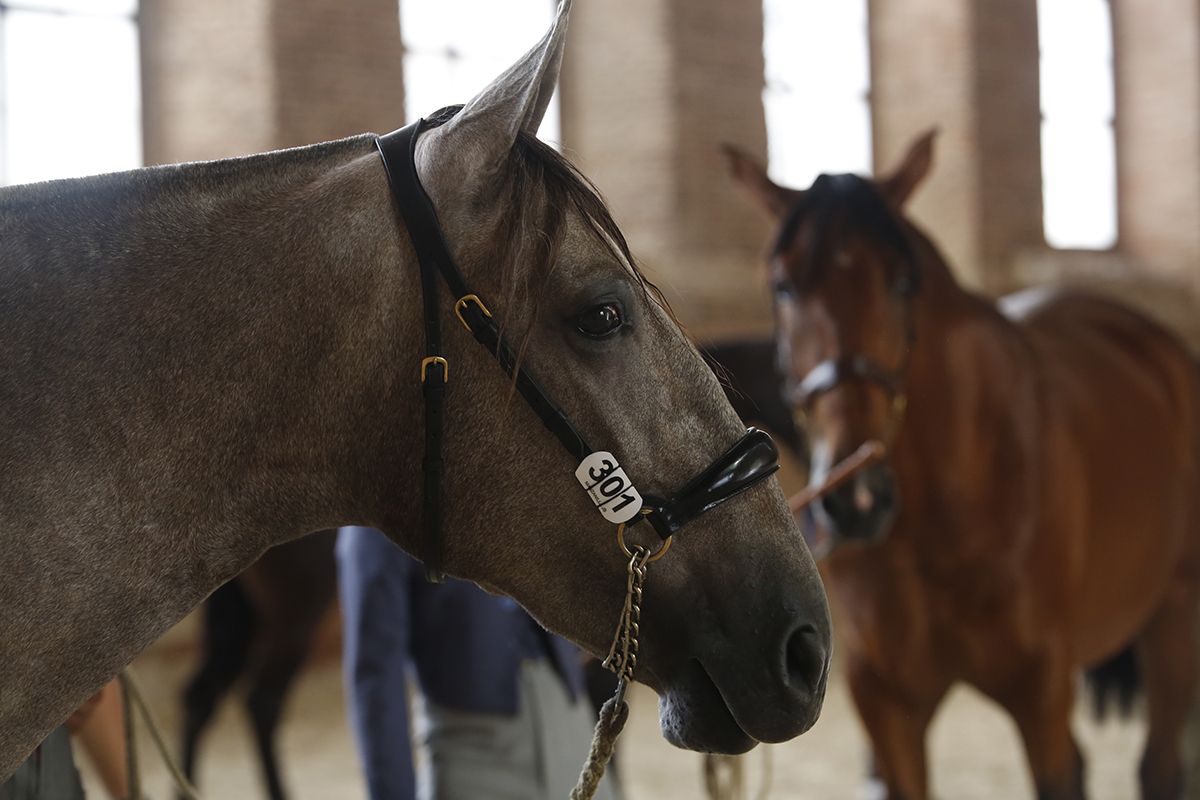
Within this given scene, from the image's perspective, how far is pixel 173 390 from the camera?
36.6 inches

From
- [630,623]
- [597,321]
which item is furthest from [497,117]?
[630,623]

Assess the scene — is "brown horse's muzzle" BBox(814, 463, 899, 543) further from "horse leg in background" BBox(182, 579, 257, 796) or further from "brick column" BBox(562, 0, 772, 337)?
"brick column" BBox(562, 0, 772, 337)

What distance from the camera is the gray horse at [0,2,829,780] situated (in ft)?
2.99

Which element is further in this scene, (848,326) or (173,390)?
(848,326)

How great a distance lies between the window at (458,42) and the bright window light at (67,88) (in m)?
1.54

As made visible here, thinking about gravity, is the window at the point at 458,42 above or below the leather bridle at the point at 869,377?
above

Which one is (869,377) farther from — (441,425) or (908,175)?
(441,425)

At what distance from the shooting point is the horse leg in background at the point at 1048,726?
2.51 metres

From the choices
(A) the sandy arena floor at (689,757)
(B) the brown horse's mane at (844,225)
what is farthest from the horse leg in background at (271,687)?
(B) the brown horse's mane at (844,225)

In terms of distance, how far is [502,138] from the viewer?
96cm

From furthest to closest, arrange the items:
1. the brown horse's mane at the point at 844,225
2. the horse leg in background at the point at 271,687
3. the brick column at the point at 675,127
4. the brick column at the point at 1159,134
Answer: the brick column at the point at 1159,134 < the brick column at the point at 675,127 < the horse leg in background at the point at 271,687 < the brown horse's mane at the point at 844,225

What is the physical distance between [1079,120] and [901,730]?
8.15 meters

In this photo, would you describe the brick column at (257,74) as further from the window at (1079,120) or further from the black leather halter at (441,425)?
the window at (1079,120)

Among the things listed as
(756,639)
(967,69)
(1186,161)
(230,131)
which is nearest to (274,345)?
(756,639)
